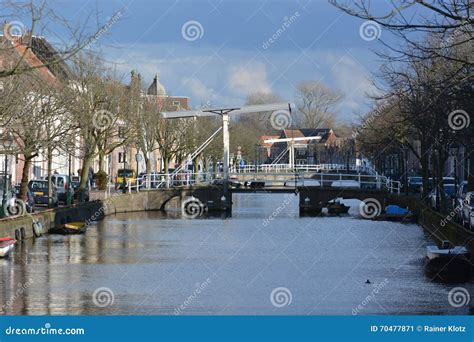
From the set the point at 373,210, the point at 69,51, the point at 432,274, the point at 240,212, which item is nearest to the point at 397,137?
the point at 373,210

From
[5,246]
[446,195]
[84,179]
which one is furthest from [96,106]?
[5,246]

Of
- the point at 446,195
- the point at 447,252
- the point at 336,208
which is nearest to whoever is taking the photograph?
the point at 447,252

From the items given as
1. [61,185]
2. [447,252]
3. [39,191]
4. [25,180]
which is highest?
[25,180]

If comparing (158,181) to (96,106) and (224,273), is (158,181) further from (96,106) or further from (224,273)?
(224,273)

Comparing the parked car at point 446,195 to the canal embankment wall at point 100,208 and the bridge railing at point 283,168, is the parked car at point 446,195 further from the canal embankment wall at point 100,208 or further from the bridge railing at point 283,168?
the bridge railing at point 283,168

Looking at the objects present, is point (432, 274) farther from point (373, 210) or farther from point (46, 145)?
point (373, 210)

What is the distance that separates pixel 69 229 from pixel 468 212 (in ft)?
57.8

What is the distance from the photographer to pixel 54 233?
1881 inches

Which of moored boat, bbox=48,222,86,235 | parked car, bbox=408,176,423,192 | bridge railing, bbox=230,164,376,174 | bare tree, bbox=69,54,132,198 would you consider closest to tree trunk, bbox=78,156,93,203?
bare tree, bbox=69,54,132,198

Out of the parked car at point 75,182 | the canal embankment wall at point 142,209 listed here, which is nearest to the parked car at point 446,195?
the canal embankment wall at point 142,209

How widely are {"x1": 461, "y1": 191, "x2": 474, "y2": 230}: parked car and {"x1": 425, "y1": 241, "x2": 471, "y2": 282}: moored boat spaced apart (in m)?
5.27

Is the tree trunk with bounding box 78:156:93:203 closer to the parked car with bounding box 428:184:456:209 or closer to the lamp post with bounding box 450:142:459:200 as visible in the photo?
the parked car with bounding box 428:184:456:209

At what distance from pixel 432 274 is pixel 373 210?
40.3 metres

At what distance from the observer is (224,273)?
3288 centimetres
